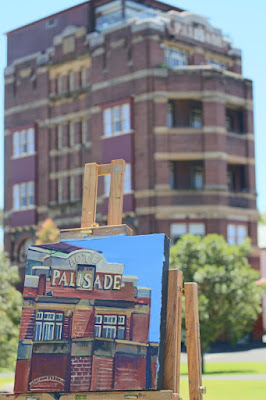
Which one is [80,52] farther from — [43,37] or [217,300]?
[217,300]

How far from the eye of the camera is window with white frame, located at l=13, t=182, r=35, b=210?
51.9 m

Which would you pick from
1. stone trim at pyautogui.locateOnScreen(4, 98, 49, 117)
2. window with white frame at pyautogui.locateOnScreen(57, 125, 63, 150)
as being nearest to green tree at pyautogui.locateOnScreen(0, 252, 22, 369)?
window with white frame at pyautogui.locateOnScreen(57, 125, 63, 150)

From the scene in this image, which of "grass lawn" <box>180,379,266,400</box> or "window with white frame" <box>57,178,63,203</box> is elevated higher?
"window with white frame" <box>57,178,63,203</box>

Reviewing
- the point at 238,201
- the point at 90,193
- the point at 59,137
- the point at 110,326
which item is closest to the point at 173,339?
the point at 110,326

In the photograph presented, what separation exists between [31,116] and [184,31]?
1239 cm

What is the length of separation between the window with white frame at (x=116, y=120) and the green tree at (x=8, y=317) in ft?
49.9

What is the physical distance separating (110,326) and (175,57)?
41.0m

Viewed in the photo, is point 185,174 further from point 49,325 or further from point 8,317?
point 49,325

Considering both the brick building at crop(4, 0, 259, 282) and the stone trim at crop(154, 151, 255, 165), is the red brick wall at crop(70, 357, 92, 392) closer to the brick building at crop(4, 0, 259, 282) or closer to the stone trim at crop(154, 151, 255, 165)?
the brick building at crop(4, 0, 259, 282)

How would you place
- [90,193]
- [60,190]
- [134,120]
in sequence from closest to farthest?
1. [90,193]
2. [134,120]
3. [60,190]

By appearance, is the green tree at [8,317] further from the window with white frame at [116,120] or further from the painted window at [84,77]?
the painted window at [84,77]

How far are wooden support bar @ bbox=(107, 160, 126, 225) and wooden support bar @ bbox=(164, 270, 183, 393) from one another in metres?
1.32

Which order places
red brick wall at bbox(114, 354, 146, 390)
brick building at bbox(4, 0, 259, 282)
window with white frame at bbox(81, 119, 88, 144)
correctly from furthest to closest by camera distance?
window with white frame at bbox(81, 119, 88, 144) < brick building at bbox(4, 0, 259, 282) < red brick wall at bbox(114, 354, 146, 390)

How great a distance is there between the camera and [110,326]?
8844 millimetres
